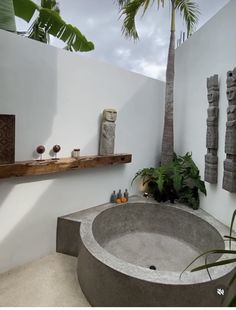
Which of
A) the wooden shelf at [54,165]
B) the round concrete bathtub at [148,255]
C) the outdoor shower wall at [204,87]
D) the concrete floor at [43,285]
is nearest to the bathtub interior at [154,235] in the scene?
the round concrete bathtub at [148,255]

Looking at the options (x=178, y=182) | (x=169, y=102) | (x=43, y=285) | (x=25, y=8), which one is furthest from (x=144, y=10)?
(x=43, y=285)

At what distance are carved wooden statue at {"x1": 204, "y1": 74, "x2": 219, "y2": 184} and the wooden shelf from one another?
1145 millimetres

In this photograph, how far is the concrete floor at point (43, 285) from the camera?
1668 millimetres

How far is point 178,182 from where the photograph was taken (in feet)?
9.05

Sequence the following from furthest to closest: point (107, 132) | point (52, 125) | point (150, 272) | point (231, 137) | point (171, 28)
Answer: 1. point (171, 28)
2. point (107, 132)
3. point (52, 125)
4. point (231, 137)
5. point (150, 272)

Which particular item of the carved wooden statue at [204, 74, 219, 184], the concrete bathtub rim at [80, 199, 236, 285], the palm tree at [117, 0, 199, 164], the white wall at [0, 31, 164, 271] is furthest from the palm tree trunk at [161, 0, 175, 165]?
the concrete bathtub rim at [80, 199, 236, 285]

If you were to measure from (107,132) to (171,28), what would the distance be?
1.93 m

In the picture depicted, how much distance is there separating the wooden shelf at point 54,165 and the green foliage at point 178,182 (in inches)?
24.1

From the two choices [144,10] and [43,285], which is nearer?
[43,285]

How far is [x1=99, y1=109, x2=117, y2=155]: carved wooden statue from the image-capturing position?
Result: 266 cm

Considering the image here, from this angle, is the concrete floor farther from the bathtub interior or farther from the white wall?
the bathtub interior

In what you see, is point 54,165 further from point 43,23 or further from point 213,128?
point 213,128

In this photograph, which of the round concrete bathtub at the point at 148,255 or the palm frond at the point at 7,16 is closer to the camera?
the round concrete bathtub at the point at 148,255

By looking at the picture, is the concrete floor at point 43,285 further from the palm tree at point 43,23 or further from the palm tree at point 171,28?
the palm tree at point 43,23
